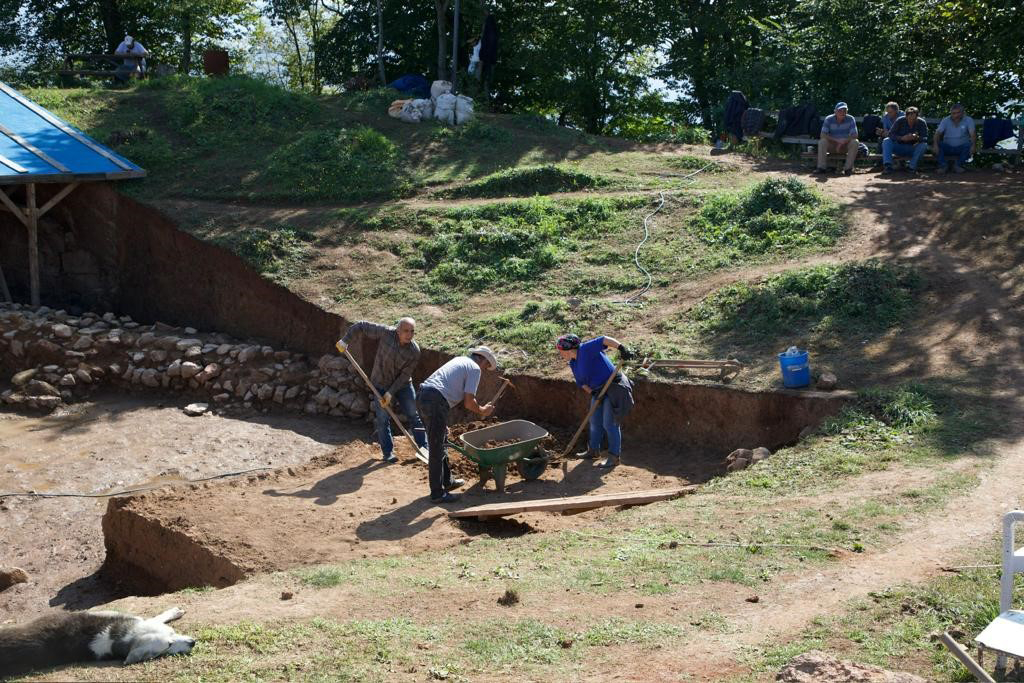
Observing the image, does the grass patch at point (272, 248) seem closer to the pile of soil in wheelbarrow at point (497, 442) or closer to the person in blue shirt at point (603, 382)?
the pile of soil in wheelbarrow at point (497, 442)

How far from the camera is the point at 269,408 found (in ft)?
49.0

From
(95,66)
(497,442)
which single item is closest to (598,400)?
(497,442)

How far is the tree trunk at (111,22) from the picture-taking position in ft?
96.4

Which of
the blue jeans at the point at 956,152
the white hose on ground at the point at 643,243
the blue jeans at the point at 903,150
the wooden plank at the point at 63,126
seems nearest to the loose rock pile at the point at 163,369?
the white hose on ground at the point at 643,243

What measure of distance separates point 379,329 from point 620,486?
331cm

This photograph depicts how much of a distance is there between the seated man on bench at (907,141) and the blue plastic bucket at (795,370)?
834 cm

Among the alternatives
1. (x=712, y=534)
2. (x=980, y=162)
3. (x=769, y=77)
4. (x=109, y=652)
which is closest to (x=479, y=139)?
(x=769, y=77)

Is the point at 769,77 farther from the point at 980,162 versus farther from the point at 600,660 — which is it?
the point at 600,660

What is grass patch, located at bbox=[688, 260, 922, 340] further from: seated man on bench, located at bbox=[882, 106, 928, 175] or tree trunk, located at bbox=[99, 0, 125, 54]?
tree trunk, located at bbox=[99, 0, 125, 54]

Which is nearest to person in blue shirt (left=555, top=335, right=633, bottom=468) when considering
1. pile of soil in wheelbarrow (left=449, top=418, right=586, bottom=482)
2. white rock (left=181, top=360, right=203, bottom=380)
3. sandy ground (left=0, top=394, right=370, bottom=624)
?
pile of soil in wheelbarrow (left=449, top=418, right=586, bottom=482)

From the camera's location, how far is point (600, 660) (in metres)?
6.21

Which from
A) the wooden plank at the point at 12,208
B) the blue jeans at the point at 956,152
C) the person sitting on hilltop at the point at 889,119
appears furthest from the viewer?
the person sitting on hilltop at the point at 889,119

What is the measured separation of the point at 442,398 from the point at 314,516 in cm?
171

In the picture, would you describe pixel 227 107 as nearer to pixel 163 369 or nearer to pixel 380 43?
pixel 380 43
